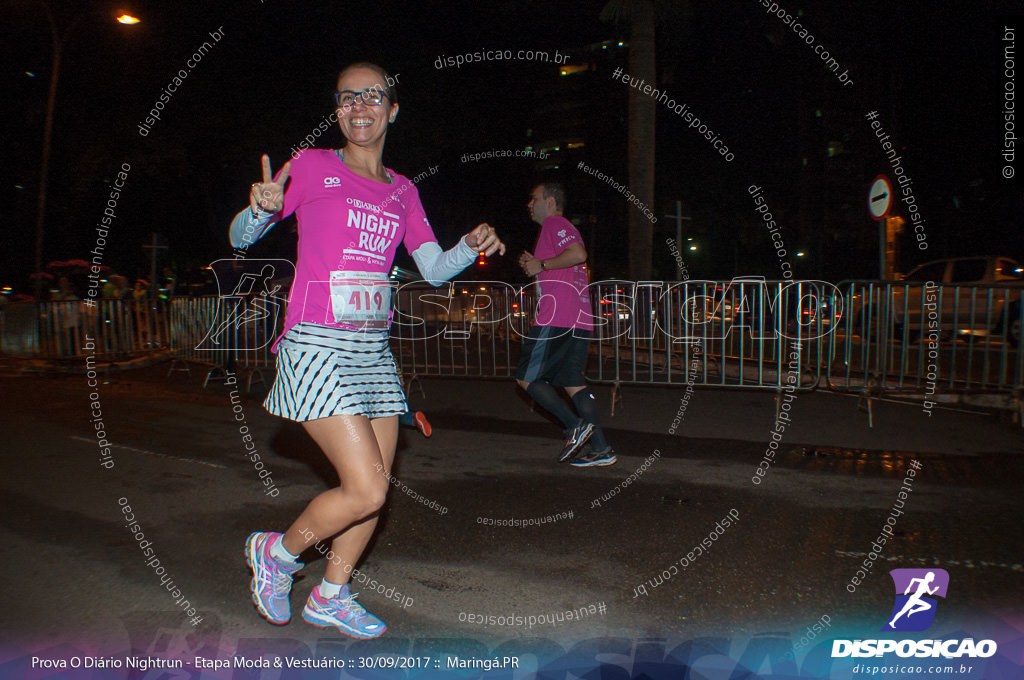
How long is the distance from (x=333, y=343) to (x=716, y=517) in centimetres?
276

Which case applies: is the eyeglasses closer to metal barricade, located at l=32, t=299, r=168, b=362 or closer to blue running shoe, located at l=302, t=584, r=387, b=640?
blue running shoe, located at l=302, t=584, r=387, b=640

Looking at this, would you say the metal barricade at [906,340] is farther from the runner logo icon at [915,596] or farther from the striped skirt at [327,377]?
the striped skirt at [327,377]

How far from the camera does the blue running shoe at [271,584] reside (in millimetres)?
2877

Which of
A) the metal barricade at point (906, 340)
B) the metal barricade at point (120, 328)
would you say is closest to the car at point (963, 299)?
the metal barricade at point (906, 340)

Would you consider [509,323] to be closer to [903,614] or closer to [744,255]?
[903,614]

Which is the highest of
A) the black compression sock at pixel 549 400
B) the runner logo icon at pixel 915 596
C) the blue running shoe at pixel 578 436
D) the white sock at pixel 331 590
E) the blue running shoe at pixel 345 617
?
the black compression sock at pixel 549 400

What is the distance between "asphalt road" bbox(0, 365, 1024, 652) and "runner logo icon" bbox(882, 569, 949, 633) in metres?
0.06

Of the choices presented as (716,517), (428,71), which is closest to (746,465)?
(716,517)

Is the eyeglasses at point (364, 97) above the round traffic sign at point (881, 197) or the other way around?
the other way around

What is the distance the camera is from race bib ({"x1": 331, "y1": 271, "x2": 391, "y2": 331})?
272 cm

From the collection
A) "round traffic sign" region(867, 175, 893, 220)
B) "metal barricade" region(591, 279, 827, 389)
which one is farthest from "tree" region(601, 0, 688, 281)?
"round traffic sign" region(867, 175, 893, 220)

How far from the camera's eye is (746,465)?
223 inches

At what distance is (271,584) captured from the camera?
2875 millimetres

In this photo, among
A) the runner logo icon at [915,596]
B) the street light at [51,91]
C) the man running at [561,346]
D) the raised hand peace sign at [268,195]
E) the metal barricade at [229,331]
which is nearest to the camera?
the raised hand peace sign at [268,195]
